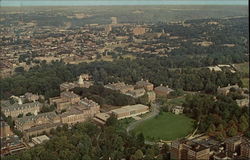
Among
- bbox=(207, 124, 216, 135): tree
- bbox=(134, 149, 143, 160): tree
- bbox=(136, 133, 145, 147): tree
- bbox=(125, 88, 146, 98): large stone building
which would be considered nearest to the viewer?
bbox=(134, 149, 143, 160): tree

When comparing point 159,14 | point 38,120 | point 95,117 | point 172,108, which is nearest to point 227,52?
point 159,14

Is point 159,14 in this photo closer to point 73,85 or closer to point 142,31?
point 142,31

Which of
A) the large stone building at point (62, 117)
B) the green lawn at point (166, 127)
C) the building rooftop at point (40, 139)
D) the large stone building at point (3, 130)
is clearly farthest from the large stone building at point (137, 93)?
the large stone building at point (3, 130)

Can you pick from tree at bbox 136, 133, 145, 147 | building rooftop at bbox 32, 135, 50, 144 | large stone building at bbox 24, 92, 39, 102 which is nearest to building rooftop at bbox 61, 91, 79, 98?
large stone building at bbox 24, 92, 39, 102

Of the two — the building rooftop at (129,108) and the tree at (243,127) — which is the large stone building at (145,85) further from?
the tree at (243,127)

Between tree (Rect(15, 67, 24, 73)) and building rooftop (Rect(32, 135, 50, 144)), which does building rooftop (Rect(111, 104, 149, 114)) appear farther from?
tree (Rect(15, 67, 24, 73))

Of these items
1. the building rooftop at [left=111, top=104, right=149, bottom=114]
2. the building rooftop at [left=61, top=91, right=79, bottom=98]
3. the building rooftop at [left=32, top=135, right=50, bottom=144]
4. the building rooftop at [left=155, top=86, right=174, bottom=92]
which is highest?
the building rooftop at [left=61, top=91, right=79, bottom=98]

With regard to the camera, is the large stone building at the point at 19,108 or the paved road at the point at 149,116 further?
the large stone building at the point at 19,108
